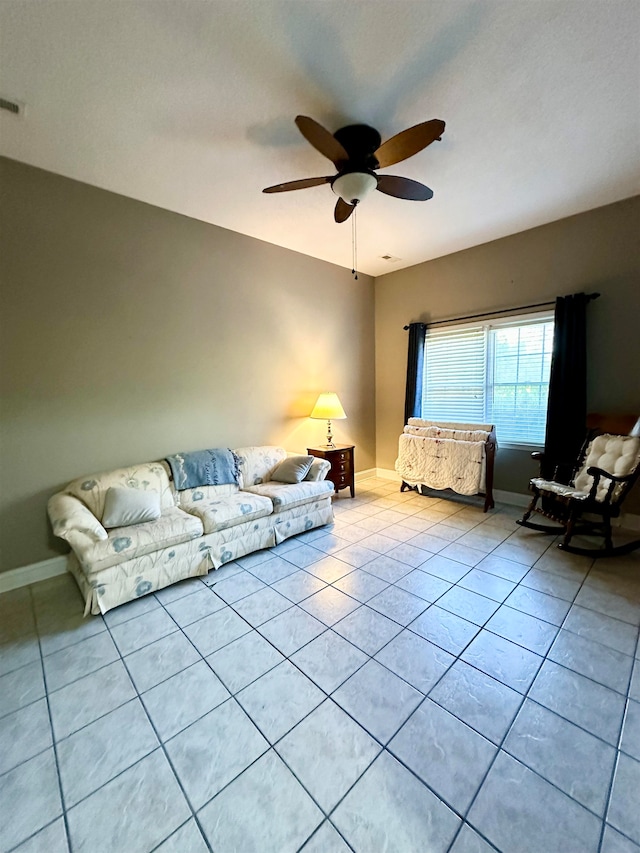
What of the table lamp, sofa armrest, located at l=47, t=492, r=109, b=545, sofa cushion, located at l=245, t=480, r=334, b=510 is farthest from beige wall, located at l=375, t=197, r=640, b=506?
sofa armrest, located at l=47, t=492, r=109, b=545

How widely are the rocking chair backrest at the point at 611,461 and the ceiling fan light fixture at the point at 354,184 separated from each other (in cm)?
264

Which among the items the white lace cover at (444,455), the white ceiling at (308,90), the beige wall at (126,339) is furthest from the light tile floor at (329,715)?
the white ceiling at (308,90)

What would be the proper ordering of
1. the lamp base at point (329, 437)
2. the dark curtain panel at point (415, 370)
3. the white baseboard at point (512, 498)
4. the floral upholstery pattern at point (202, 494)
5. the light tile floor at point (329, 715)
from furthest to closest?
the dark curtain panel at point (415, 370)
the lamp base at point (329, 437)
the white baseboard at point (512, 498)
the floral upholstery pattern at point (202, 494)
the light tile floor at point (329, 715)

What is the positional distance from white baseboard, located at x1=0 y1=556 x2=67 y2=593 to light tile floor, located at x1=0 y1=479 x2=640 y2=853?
88mm

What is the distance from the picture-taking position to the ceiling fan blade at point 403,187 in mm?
2154

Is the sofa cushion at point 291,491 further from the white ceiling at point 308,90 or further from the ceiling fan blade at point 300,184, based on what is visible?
the white ceiling at point 308,90

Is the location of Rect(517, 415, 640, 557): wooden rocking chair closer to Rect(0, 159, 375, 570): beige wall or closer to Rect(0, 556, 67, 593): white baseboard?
Rect(0, 159, 375, 570): beige wall

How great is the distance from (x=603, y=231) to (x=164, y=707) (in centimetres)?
477

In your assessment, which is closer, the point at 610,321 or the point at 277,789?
the point at 277,789

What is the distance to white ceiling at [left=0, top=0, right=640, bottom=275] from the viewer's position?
1531 millimetres

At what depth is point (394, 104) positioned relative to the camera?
1984mm

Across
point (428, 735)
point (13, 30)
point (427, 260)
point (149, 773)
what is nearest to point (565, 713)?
point (428, 735)

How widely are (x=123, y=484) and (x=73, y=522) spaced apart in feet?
2.02

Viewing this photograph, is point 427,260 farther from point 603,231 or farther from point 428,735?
point 428,735
